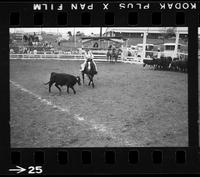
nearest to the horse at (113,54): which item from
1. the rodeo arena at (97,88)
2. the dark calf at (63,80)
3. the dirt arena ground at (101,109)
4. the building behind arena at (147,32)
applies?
the rodeo arena at (97,88)

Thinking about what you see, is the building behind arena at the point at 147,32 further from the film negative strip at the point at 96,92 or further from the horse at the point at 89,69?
the horse at the point at 89,69

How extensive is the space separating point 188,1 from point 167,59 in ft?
3.97

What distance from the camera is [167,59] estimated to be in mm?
8602

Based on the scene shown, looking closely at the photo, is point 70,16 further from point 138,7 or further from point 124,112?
point 124,112

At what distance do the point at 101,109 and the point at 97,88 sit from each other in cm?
39

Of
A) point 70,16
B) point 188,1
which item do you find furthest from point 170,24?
point 70,16

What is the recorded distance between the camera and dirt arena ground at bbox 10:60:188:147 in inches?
316

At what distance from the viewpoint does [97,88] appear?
8.37 meters

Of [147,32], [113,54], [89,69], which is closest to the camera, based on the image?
[147,32]

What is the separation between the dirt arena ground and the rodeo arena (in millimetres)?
17

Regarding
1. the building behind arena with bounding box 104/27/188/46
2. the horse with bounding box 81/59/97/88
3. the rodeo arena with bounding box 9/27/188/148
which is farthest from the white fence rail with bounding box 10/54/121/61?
the building behind arena with bounding box 104/27/188/46

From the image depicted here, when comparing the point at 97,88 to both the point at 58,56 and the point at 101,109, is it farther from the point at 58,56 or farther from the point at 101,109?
the point at 58,56

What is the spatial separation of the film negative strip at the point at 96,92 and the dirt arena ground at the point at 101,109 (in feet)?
0.06

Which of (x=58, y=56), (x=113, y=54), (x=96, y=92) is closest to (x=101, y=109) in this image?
(x=96, y=92)
